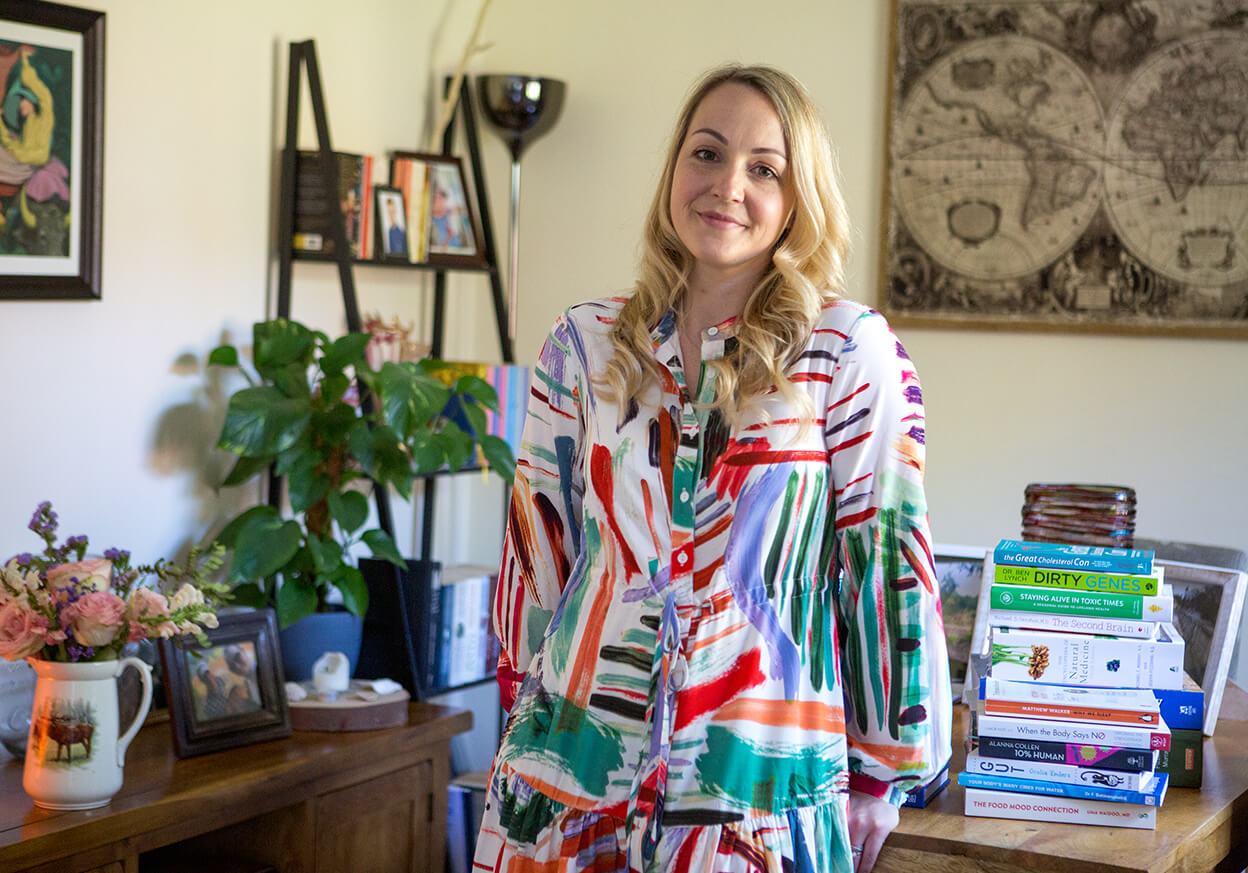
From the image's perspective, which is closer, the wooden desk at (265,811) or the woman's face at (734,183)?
the woman's face at (734,183)

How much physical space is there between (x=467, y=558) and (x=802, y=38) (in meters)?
1.67

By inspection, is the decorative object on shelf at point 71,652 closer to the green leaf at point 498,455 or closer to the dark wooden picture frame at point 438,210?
the green leaf at point 498,455

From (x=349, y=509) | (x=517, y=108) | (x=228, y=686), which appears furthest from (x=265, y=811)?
(x=517, y=108)

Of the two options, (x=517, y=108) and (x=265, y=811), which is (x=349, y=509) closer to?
(x=265, y=811)

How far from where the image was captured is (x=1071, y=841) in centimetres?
145

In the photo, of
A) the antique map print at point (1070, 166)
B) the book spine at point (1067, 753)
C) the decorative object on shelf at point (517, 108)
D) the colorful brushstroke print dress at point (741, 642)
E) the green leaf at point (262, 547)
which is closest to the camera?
the colorful brushstroke print dress at point (741, 642)

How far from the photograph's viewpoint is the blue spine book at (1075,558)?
165cm

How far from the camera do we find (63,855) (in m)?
2.01

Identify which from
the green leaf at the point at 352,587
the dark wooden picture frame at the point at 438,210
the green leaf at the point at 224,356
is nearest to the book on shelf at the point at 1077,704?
the green leaf at the point at 352,587

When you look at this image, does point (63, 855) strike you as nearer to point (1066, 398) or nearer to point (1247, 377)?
point (1066, 398)

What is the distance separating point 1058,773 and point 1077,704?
83 millimetres

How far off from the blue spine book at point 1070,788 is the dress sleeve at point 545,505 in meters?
0.52

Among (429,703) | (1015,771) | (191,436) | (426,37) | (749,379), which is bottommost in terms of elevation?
(429,703)

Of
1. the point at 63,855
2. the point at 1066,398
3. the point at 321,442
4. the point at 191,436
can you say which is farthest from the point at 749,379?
the point at 1066,398
